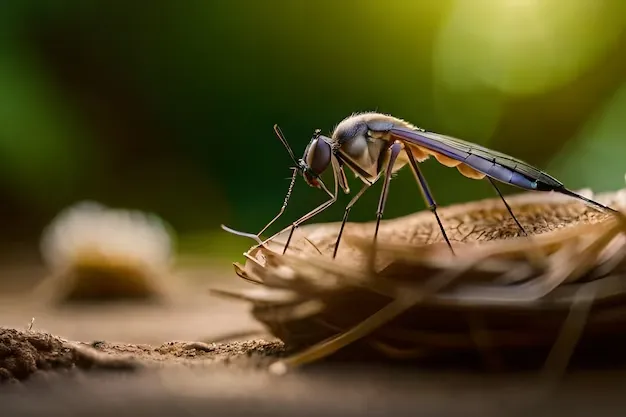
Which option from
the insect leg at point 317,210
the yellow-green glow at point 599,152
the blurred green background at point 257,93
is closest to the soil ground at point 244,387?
the insect leg at point 317,210

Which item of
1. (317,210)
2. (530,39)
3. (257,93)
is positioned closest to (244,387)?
(317,210)

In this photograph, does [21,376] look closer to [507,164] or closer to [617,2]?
[507,164]

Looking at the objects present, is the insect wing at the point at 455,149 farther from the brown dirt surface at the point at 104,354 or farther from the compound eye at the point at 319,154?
the brown dirt surface at the point at 104,354

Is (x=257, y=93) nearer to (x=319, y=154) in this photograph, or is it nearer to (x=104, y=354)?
(x=319, y=154)

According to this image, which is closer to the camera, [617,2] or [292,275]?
[292,275]

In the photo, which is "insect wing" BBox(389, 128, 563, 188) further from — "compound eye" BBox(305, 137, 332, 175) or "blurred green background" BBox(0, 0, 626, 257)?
"blurred green background" BBox(0, 0, 626, 257)

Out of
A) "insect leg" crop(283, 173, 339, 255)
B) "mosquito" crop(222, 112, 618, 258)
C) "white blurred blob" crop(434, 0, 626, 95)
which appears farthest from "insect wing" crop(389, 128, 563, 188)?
"white blurred blob" crop(434, 0, 626, 95)

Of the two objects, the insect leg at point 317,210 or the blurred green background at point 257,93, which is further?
the blurred green background at point 257,93

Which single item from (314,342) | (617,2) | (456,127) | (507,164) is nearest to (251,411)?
(314,342)
